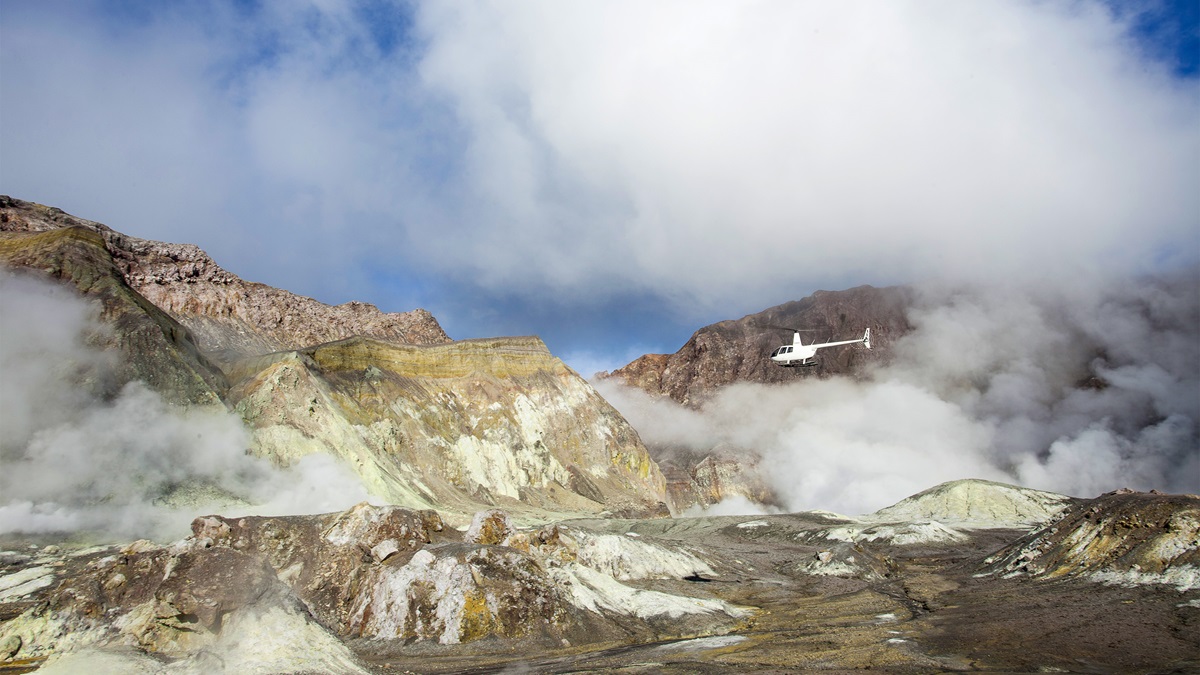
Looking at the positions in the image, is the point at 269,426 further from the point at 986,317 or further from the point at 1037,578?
the point at 986,317

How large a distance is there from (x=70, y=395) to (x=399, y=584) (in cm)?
3525

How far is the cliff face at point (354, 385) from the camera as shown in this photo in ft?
193

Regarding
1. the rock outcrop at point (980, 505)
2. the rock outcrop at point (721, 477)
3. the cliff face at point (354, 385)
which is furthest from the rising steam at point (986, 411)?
the cliff face at point (354, 385)

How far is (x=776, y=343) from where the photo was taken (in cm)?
15925

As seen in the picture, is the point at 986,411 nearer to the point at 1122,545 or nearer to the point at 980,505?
the point at 980,505

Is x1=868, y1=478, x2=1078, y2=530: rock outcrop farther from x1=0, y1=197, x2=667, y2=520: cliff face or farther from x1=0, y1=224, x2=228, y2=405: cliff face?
x1=0, y1=224, x2=228, y2=405: cliff face

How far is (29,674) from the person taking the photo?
1659 centimetres

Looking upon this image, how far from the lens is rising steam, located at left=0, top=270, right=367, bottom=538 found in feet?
143

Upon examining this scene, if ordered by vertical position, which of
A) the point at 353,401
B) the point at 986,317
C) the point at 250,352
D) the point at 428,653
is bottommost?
the point at 428,653

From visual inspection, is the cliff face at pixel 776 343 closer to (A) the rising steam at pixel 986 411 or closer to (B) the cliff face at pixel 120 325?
(A) the rising steam at pixel 986 411

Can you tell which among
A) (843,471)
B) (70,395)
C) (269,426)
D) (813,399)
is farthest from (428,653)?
(813,399)

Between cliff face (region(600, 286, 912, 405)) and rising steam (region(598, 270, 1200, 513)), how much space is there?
3.67 metres

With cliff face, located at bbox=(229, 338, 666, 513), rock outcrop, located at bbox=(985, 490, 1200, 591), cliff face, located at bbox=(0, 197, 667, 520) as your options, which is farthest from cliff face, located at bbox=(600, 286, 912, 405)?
rock outcrop, located at bbox=(985, 490, 1200, 591)

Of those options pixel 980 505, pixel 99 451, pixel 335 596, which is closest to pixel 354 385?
pixel 99 451
